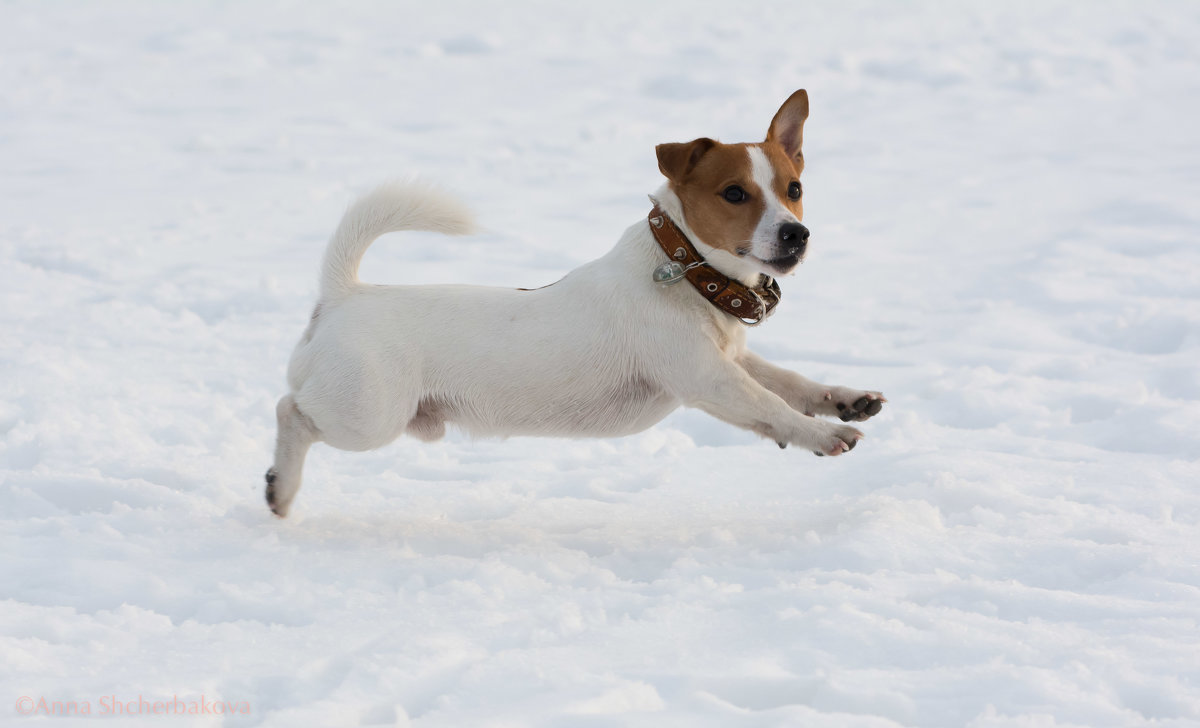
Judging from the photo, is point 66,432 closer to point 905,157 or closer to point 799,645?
point 799,645

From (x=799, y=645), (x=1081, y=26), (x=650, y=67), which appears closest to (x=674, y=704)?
(x=799, y=645)

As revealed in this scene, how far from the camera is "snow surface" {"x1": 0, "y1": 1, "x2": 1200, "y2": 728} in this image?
253 centimetres

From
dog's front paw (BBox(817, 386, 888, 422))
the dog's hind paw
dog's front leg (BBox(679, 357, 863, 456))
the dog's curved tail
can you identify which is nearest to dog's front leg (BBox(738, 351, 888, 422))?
dog's front paw (BBox(817, 386, 888, 422))

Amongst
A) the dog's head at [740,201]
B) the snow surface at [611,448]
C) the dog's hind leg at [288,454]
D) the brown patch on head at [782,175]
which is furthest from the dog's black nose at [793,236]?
the dog's hind leg at [288,454]

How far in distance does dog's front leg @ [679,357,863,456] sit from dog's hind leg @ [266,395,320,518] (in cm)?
116

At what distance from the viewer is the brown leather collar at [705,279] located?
3346mm

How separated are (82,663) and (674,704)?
1289 mm

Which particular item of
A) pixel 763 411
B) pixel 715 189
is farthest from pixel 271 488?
pixel 715 189

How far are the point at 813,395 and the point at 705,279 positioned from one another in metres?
0.55

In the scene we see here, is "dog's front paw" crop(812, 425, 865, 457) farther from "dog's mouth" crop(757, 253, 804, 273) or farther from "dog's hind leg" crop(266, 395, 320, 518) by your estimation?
"dog's hind leg" crop(266, 395, 320, 518)

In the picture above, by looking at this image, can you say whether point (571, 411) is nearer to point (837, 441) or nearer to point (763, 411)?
point (763, 411)

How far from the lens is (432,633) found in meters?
2.73

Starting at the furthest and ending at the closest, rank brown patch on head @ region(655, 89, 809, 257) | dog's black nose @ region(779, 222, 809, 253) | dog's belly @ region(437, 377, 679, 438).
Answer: dog's belly @ region(437, 377, 679, 438) < brown patch on head @ region(655, 89, 809, 257) < dog's black nose @ region(779, 222, 809, 253)

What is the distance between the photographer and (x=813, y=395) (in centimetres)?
359
